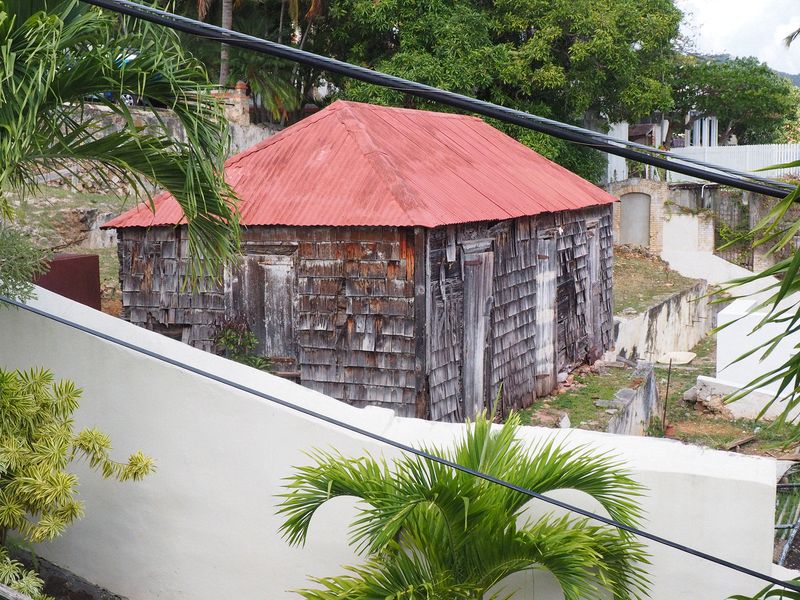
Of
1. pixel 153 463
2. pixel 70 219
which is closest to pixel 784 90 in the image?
pixel 70 219

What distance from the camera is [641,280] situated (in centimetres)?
2709

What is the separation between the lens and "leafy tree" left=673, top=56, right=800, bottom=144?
35.4m

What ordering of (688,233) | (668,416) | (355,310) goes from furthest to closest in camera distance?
(688,233), (668,416), (355,310)

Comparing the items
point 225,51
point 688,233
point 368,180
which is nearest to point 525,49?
point 225,51

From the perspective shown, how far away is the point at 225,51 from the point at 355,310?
18323mm

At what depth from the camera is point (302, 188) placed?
1168 cm

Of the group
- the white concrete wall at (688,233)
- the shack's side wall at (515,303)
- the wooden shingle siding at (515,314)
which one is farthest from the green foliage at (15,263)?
the white concrete wall at (688,233)

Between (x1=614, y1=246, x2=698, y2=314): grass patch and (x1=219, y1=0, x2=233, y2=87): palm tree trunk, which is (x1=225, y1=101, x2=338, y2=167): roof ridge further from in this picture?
(x1=219, y1=0, x2=233, y2=87): palm tree trunk

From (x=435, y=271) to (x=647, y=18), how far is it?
55.0 feet

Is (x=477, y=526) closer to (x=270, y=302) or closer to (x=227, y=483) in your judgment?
(x=227, y=483)

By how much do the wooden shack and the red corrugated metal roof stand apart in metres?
0.03

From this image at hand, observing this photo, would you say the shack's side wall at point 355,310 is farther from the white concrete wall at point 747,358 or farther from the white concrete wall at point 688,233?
the white concrete wall at point 688,233

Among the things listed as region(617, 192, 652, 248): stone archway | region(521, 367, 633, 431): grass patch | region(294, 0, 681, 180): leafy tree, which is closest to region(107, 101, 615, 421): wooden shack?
region(521, 367, 633, 431): grass patch

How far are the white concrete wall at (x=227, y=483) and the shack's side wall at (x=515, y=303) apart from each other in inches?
192
